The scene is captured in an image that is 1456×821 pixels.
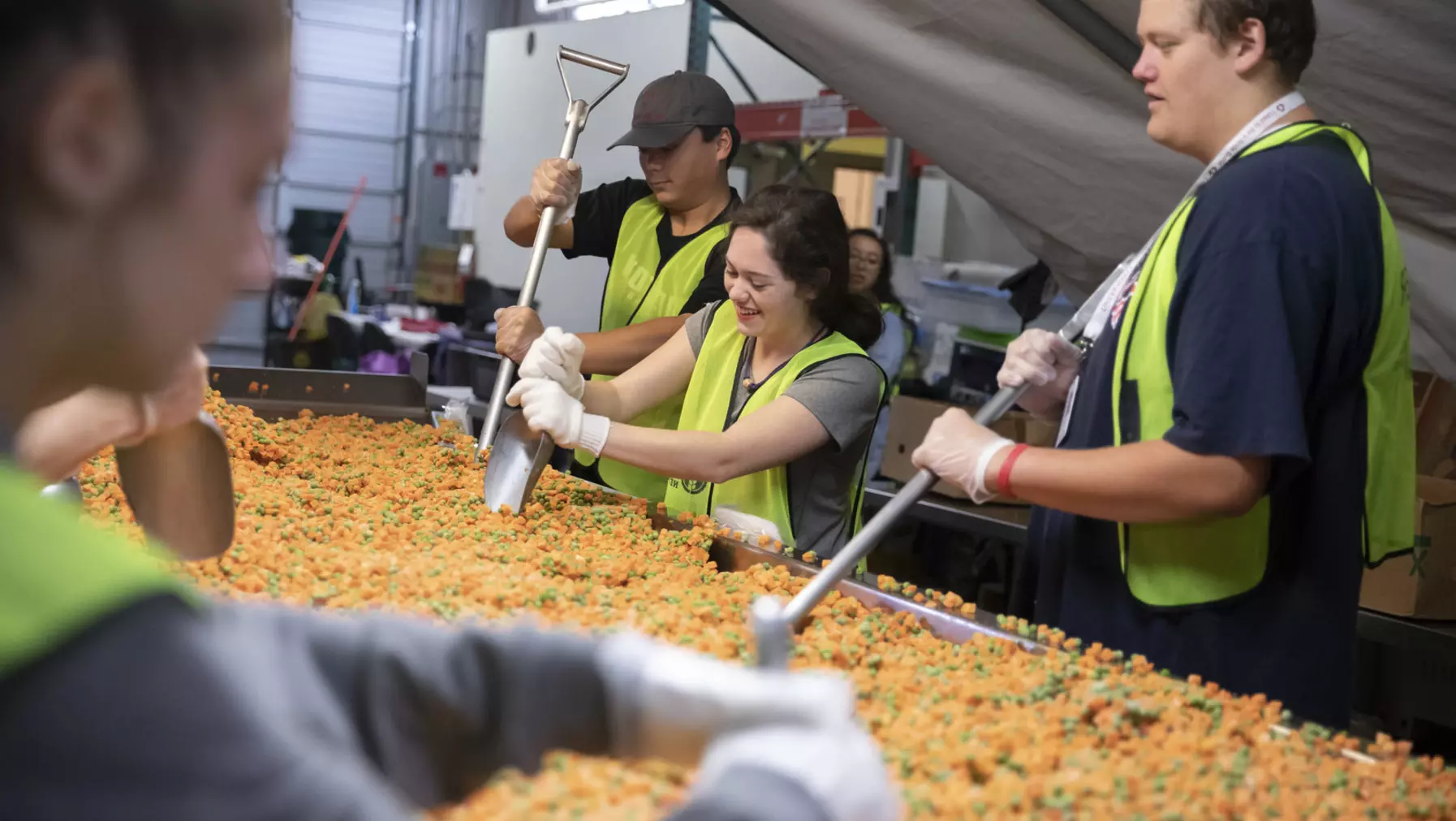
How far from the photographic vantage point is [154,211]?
575 millimetres

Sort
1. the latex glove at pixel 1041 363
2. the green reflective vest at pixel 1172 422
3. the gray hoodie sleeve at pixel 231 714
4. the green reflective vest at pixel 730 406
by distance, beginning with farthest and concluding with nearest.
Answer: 1. the green reflective vest at pixel 730 406
2. the latex glove at pixel 1041 363
3. the green reflective vest at pixel 1172 422
4. the gray hoodie sleeve at pixel 231 714

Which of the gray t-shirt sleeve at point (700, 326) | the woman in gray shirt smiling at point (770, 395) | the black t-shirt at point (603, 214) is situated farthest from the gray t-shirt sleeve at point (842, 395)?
the black t-shirt at point (603, 214)

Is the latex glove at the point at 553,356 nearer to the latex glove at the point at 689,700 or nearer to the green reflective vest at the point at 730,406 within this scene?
the green reflective vest at the point at 730,406

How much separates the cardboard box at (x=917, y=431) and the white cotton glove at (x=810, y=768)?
11.4 ft

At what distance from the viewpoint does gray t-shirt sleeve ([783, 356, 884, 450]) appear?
241 centimetres

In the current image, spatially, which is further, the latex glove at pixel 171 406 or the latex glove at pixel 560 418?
the latex glove at pixel 560 418

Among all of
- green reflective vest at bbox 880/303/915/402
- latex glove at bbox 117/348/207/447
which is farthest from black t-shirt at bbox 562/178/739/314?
latex glove at bbox 117/348/207/447

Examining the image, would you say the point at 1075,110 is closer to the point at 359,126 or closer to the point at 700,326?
the point at 700,326

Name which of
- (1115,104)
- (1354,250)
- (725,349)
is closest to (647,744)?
(1354,250)

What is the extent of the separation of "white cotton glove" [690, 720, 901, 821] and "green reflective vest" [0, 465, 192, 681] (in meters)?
0.30

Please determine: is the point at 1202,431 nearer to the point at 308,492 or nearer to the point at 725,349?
the point at 725,349

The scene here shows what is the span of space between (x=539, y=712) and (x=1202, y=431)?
3.52 ft

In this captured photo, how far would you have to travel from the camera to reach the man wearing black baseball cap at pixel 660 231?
296cm

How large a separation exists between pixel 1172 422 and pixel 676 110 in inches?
68.3
